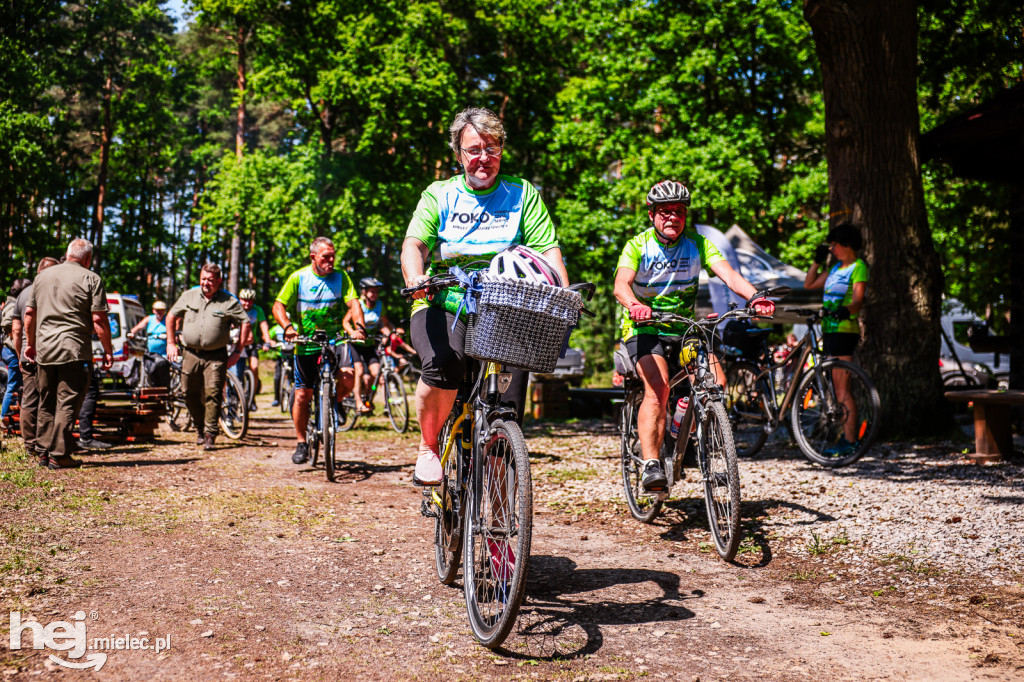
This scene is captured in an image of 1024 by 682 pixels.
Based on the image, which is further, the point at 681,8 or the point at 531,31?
the point at 531,31

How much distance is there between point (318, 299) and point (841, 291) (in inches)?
194

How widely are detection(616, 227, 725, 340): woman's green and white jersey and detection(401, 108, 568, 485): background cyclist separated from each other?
162 cm

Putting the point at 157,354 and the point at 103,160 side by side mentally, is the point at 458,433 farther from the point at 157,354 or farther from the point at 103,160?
the point at 103,160

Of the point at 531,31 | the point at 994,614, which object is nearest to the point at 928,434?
the point at 994,614

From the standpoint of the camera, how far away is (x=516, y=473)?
333 centimetres

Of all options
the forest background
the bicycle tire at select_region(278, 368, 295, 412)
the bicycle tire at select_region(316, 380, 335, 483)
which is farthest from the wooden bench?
the forest background

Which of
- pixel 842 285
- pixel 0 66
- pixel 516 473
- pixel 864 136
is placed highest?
pixel 0 66

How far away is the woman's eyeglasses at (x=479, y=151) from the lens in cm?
411

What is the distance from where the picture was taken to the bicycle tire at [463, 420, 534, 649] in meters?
3.24

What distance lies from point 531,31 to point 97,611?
27.9 m

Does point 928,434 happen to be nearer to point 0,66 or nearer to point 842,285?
point 842,285

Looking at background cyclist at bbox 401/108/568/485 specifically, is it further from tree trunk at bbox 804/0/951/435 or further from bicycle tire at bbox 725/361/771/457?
tree trunk at bbox 804/0/951/435

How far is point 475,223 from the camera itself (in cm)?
412

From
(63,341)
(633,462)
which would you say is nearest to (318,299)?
(63,341)
